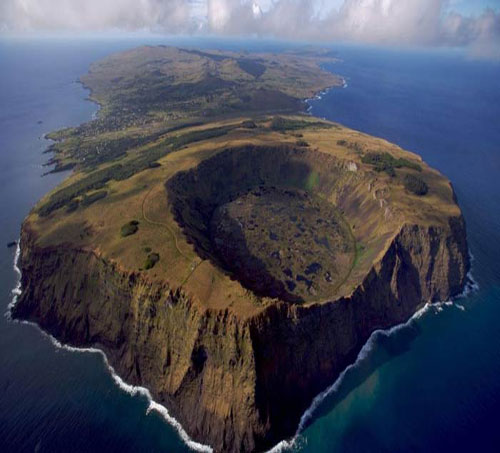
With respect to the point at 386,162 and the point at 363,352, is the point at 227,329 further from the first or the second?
the point at 386,162

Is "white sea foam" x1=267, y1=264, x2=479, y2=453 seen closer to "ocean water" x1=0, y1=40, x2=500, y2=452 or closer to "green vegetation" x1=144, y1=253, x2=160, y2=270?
"ocean water" x1=0, y1=40, x2=500, y2=452

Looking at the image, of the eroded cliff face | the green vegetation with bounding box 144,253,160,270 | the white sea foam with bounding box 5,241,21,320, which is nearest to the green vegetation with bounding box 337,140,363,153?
the eroded cliff face

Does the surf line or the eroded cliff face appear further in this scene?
the eroded cliff face

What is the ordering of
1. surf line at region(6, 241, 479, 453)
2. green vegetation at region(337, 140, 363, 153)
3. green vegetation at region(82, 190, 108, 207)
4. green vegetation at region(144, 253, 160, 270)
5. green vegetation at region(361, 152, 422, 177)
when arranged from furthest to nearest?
green vegetation at region(337, 140, 363, 153) < green vegetation at region(361, 152, 422, 177) < green vegetation at region(82, 190, 108, 207) < green vegetation at region(144, 253, 160, 270) < surf line at region(6, 241, 479, 453)

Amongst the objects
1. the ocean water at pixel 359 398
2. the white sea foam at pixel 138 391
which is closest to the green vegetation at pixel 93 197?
the white sea foam at pixel 138 391

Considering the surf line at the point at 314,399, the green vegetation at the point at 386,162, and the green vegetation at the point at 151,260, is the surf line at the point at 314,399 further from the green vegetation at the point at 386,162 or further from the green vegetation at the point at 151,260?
the green vegetation at the point at 386,162

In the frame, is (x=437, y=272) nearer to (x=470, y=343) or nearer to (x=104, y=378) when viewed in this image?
(x=470, y=343)
